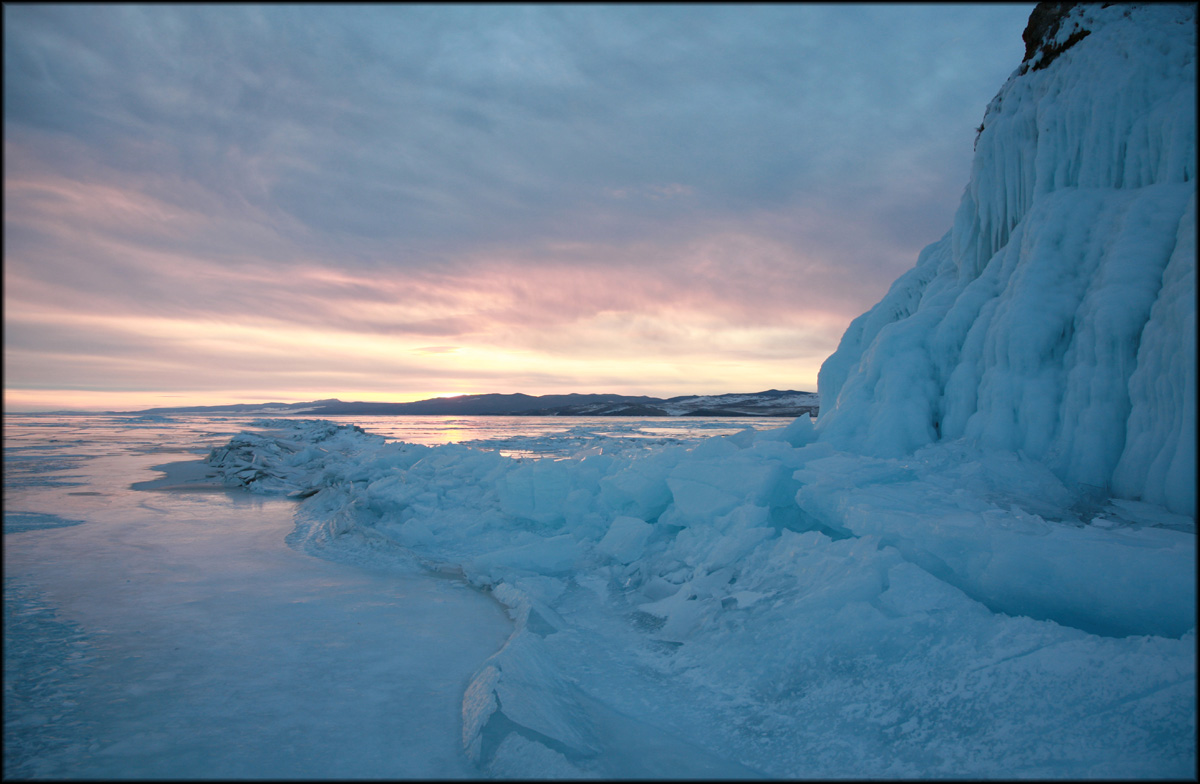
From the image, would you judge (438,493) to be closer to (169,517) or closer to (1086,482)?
(169,517)

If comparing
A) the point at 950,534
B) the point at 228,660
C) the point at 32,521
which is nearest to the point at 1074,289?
the point at 950,534

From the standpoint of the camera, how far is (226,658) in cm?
371

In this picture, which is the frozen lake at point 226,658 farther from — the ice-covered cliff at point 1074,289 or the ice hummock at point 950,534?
the ice-covered cliff at point 1074,289

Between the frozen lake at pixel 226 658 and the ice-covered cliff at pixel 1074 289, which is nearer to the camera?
the frozen lake at pixel 226 658

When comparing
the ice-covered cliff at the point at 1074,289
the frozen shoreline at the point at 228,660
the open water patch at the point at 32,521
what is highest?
the ice-covered cliff at the point at 1074,289

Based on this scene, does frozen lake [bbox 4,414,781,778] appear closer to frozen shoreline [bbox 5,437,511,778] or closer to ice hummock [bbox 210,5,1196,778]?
frozen shoreline [bbox 5,437,511,778]

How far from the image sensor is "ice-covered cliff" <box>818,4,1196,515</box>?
4.50 m

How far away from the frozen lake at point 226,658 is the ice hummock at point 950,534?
42cm

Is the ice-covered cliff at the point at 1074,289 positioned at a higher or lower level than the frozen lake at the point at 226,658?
higher

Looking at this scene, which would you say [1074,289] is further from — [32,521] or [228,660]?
[32,521]

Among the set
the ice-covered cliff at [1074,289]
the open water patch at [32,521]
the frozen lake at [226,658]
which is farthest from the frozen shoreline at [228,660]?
the ice-covered cliff at [1074,289]

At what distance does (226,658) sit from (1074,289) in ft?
Result: 26.2

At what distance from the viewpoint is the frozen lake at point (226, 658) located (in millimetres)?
2656

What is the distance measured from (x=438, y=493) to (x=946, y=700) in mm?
8026
